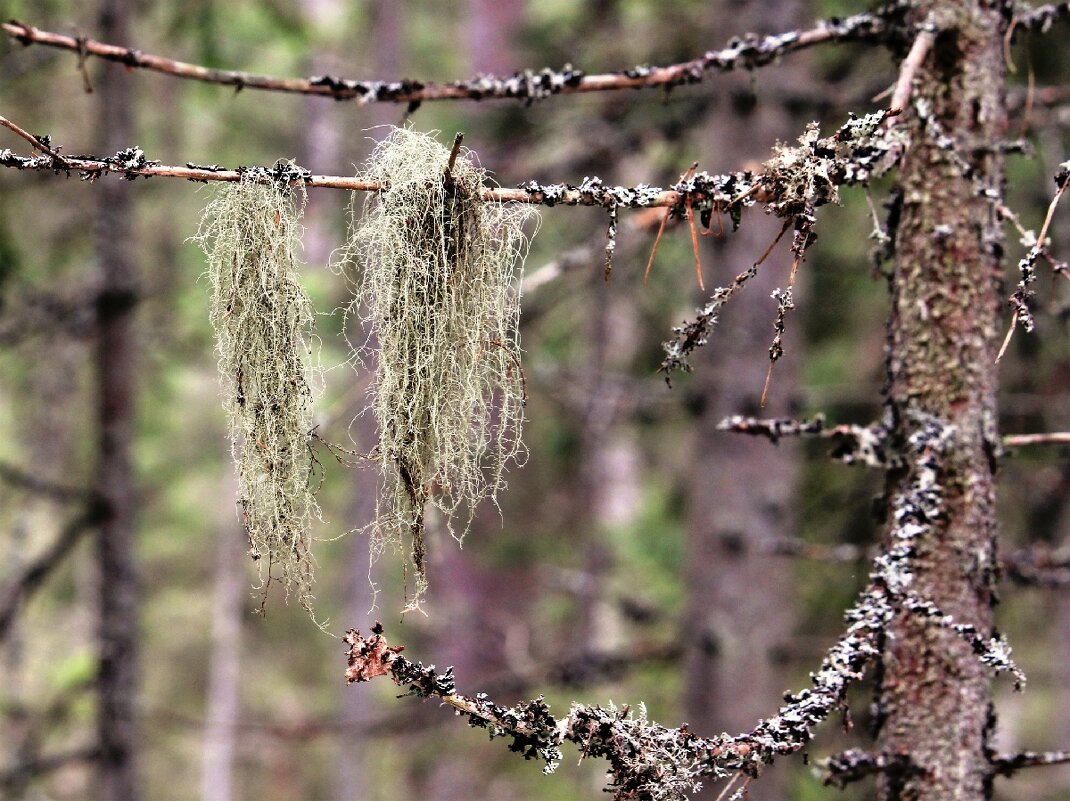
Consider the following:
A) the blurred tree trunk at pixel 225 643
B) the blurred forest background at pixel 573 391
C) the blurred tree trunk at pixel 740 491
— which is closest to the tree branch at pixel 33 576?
the blurred forest background at pixel 573 391

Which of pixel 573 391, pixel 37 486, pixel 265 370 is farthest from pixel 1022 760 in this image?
pixel 37 486

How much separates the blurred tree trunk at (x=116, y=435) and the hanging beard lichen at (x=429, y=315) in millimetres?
4414

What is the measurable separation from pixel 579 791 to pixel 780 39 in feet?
25.5

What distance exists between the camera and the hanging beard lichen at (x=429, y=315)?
6.73 feet

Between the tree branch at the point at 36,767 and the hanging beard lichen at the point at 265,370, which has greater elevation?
the hanging beard lichen at the point at 265,370

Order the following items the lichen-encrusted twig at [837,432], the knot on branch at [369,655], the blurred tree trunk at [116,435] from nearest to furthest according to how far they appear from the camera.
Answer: the knot on branch at [369,655] → the lichen-encrusted twig at [837,432] → the blurred tree trunk at [116,435]

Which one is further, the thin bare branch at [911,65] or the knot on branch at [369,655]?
the thin bare branch at [911,65]

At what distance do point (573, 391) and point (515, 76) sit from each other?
349cm

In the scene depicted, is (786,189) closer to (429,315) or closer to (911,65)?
(911,65)

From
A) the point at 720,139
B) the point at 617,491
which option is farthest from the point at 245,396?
the point at 617,491

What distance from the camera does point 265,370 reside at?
2.17 metres

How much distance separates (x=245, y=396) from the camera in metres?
2.15

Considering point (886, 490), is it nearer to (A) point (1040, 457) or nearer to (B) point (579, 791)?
(A) point (1040, 457)

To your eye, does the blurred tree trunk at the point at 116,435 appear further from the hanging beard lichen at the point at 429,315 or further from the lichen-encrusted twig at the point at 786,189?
the lichen-encrusted twig at the point at 786,189
